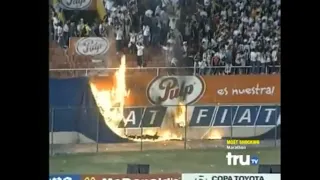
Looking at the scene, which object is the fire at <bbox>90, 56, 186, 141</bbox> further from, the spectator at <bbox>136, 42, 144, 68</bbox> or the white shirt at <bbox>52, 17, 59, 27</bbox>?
the white shirt at <bbox>52, 17, 59, 27</bbox>

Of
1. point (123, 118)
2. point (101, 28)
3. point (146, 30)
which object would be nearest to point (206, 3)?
point (146, 30)

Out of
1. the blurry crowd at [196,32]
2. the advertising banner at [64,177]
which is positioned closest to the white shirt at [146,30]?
the blurry crowd at [196,32]

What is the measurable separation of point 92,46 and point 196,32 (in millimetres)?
322

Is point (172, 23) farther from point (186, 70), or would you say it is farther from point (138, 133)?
point (138, 133)

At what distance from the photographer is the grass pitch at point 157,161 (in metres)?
1.84

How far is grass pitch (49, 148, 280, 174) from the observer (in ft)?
6.04

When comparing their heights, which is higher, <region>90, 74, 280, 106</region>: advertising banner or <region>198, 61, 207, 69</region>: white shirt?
<region>198, 61, 207, 69</region>: white shirt

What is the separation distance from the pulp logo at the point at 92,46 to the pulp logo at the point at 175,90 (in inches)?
7.2

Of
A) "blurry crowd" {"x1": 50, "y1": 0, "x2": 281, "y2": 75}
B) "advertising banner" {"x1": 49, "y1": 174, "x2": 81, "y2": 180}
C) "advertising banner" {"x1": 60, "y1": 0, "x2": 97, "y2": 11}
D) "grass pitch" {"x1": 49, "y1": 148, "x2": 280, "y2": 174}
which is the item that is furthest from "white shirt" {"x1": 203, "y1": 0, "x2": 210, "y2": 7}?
"advertising banner" {"x1": 49, "y1": 174, "x2": 81, "y2": 180}

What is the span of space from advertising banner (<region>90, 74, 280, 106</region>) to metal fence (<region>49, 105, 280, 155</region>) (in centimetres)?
3

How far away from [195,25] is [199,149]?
381mm

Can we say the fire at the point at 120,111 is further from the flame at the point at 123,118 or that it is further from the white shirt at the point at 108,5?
the white shirt at the point at 108,5
